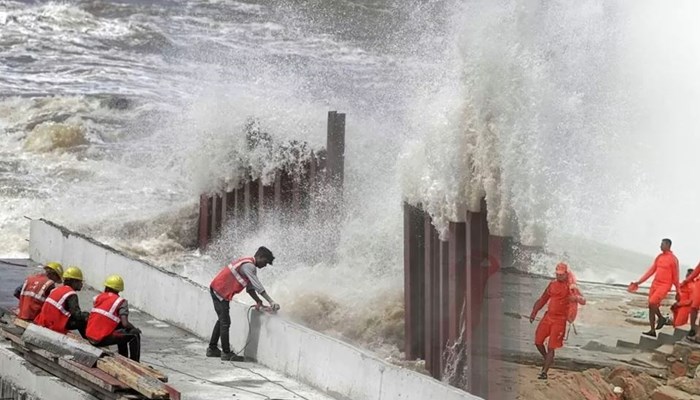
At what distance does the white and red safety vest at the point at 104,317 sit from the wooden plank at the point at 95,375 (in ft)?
1.38

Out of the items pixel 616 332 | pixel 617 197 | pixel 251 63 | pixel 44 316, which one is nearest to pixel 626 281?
pixel 616 332

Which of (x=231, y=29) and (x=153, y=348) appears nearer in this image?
(x=153, y=348)

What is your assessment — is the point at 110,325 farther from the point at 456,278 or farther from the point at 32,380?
the point at 456,278

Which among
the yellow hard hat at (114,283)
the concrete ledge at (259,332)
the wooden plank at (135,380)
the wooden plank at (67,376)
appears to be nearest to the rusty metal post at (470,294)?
the concrete ledge at (259,332)

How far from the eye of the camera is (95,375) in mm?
10664

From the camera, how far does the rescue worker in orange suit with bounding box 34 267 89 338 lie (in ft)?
38.9

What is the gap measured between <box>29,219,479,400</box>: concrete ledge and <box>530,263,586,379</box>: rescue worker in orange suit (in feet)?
6.80

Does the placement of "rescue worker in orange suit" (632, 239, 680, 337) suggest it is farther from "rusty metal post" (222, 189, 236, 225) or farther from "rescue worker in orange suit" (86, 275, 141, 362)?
"rusty metal post" (222, 189, 236, 225)

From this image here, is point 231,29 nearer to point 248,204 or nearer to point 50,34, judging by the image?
point 50,34

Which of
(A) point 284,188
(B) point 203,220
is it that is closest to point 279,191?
(A) point 284,188

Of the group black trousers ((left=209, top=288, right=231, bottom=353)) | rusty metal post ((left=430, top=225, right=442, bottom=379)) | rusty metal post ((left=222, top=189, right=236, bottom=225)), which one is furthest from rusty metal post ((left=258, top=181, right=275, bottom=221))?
black trousers ((left=209, top=288, right=231, bottom=353))

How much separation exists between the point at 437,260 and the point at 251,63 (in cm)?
2772

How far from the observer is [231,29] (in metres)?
46.5

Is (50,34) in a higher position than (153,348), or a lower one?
higher
